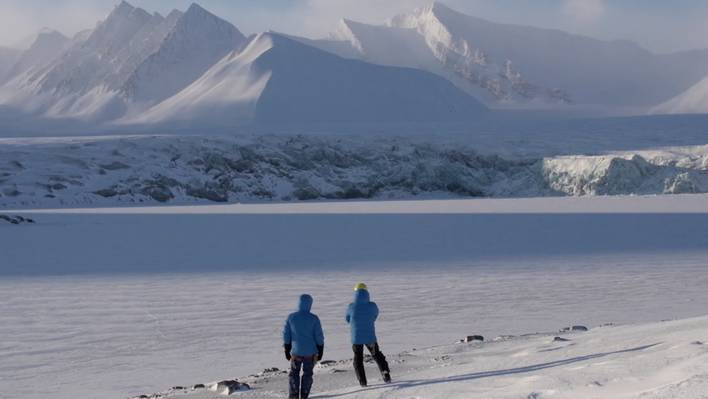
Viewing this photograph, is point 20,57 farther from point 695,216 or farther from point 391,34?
point 695,216

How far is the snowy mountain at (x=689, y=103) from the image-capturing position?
125375mm

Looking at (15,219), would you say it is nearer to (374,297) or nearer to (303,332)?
(374,297)

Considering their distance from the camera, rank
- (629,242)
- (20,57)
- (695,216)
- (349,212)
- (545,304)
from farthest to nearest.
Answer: (20,57)
(349,212)
(695,216)
(629,242)
(545,304)

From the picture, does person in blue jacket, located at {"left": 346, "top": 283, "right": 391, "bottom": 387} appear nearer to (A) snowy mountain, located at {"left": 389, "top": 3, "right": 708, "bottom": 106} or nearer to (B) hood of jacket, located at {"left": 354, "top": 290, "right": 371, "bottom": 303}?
(B) hood of jacket, located at {"left": 354, "top": 290, "right": 371, "bottom": 303}

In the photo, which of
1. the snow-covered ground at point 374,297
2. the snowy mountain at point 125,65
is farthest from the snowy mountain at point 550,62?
the snow-covered ground at point 374,297

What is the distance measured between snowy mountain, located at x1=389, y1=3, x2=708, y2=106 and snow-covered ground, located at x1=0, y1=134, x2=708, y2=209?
106 meters

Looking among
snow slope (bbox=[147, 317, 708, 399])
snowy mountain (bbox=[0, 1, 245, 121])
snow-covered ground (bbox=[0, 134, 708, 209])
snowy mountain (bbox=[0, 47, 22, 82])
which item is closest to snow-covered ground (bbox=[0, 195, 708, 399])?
snow slope (bbox=[147, 317, 708, 399])

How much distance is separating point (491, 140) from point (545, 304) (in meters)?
40.3

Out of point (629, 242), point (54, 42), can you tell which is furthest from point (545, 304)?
point (54, 42)

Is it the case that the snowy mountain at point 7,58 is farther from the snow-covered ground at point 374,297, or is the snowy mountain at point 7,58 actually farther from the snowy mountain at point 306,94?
the snow-covered ground at point 374,297

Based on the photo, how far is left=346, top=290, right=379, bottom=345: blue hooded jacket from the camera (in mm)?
7148

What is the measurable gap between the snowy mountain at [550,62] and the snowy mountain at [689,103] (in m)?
8.70

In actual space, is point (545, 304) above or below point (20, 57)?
below

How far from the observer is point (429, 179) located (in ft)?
140
